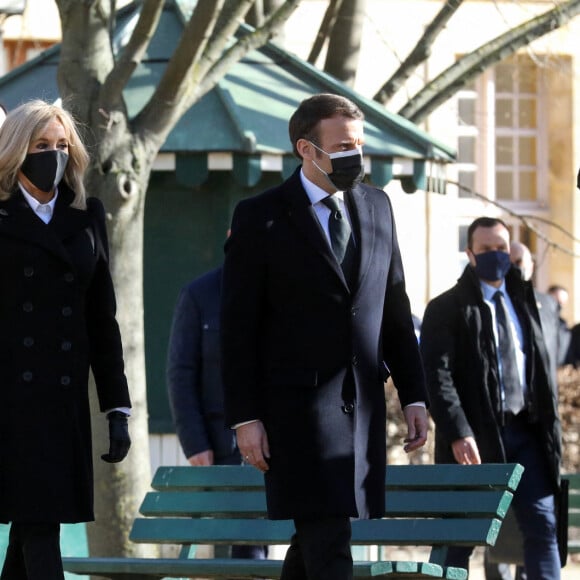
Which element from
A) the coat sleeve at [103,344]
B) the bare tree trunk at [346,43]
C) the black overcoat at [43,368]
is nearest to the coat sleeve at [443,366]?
the coat sleeve at [103,344]

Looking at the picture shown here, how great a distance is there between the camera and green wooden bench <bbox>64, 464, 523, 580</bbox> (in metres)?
7.14

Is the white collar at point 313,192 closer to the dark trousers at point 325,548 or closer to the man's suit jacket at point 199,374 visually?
the dark trousers at point 325,548


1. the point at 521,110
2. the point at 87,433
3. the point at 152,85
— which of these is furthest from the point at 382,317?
the point at 521,110

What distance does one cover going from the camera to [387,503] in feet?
24.6

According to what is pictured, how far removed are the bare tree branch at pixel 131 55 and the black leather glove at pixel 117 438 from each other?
9.51 ft

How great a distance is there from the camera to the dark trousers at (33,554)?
19.3 ft

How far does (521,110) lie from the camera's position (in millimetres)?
20594

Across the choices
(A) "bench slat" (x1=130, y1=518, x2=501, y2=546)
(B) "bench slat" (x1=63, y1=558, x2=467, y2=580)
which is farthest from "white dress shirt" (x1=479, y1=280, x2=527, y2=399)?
(B) "bench slat" (x1=63, y1=558, x2=467, y2=580)

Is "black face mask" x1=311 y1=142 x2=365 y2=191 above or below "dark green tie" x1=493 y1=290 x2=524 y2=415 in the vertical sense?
above

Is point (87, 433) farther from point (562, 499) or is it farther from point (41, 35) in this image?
point (41, 35)

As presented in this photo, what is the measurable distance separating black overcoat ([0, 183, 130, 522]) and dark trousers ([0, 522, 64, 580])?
0.17ft

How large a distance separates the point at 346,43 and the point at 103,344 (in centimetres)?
603

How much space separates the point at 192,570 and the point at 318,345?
1.53 m

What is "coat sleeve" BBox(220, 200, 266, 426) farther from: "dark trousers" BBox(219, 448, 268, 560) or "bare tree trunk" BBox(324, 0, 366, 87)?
"bare tree trunk" BBox(324, 0, 366, 87)
